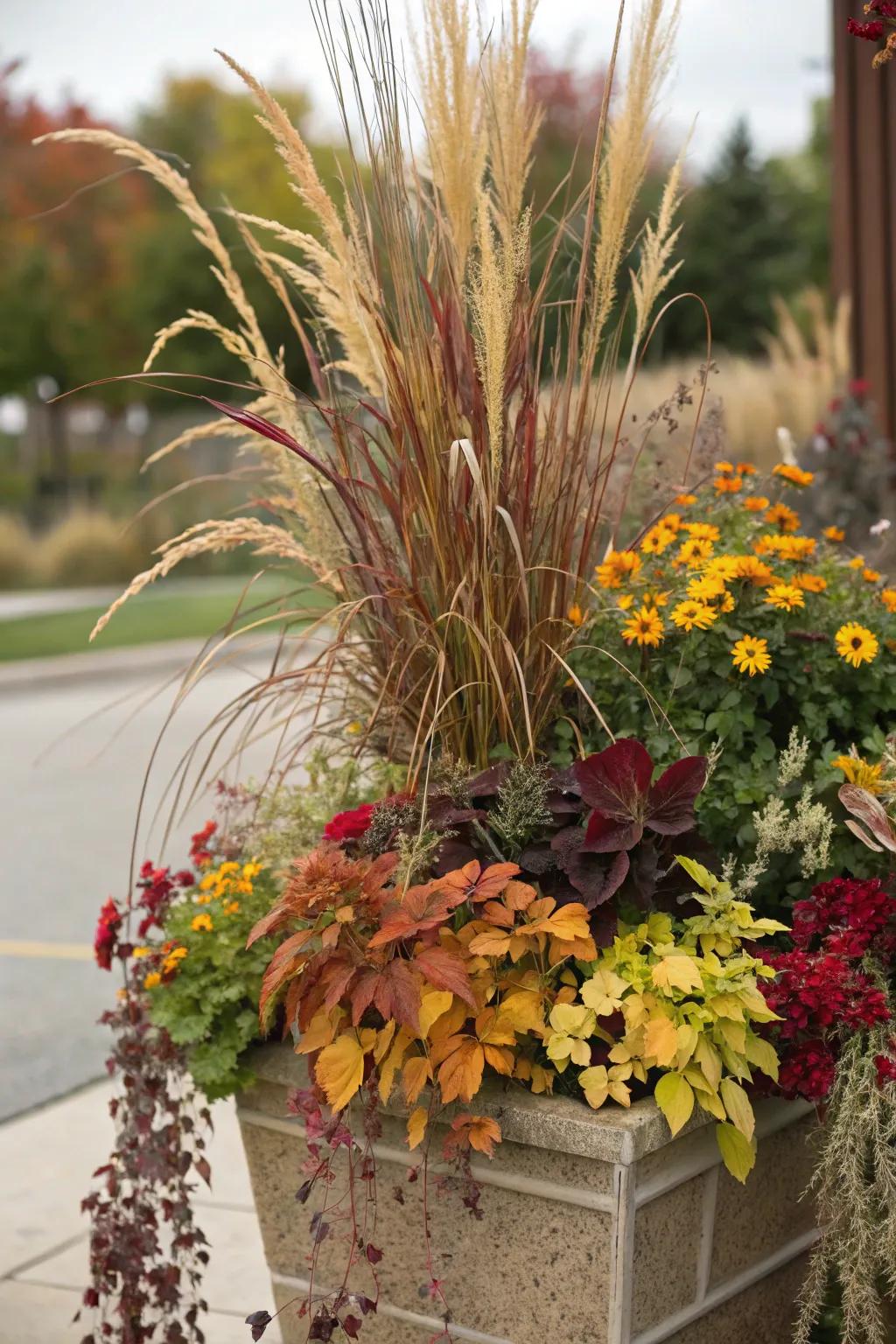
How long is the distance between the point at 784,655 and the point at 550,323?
1.95 m

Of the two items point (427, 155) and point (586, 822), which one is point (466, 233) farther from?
point (586, 822)

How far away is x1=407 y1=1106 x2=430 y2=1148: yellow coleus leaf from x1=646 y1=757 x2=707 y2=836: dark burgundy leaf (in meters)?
0.49

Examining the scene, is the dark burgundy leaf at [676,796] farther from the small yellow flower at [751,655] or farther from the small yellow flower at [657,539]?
the small yellow flower at [657,539]

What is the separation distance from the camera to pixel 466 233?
229cm

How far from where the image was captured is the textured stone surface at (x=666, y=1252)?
191 centimetres

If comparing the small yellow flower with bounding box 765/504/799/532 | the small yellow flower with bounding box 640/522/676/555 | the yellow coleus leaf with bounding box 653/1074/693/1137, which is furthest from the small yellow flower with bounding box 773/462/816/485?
the yellow coleus leaf with bounding box 653/1074/693/1137

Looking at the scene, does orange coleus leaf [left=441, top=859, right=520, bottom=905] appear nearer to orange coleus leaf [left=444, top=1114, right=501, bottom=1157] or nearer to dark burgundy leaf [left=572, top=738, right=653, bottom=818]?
dark burgundy leaf [left=572, top=738, right=653, bottom=818]

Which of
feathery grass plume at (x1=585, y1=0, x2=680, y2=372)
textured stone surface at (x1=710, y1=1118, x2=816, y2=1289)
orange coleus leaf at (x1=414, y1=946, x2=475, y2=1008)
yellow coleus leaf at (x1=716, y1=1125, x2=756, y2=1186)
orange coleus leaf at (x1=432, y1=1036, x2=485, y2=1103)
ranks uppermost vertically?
feathery grass plume at (x1=585, y1=0, x2=680, y2=372)

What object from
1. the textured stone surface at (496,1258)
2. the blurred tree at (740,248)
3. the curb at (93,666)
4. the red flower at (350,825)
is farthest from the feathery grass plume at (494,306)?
the blurred tree at (740,248)

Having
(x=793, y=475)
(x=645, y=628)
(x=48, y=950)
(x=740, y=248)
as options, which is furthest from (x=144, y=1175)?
(x=740, y=248)

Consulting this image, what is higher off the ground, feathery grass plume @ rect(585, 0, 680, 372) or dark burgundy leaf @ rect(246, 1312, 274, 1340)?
feathery grass plume @ rect(585, 0, 680, 372)

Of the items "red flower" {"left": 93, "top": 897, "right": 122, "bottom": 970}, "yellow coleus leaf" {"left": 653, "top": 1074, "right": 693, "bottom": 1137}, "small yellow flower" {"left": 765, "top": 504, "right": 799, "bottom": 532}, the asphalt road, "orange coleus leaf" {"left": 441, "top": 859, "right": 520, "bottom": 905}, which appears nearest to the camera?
"yellow coleus leaf" {"left": 653, "top": 1074, "right": 693, "bottom": 1137}

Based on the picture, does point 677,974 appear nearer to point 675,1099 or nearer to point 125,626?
point 675,1099

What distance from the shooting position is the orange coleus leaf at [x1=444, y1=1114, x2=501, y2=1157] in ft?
6.20
